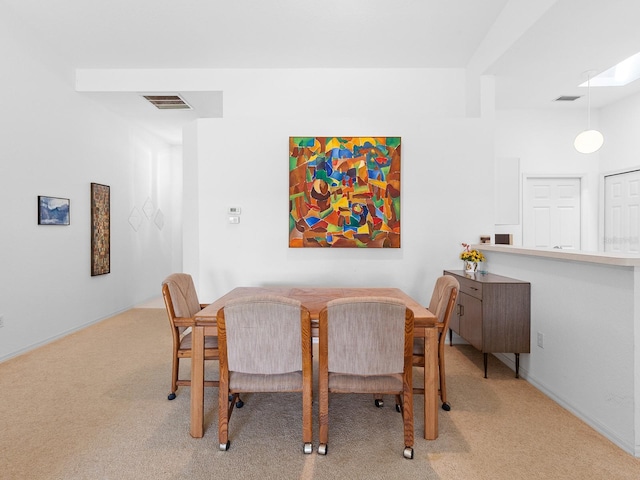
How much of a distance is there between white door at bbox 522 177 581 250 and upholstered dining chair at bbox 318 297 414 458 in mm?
4154

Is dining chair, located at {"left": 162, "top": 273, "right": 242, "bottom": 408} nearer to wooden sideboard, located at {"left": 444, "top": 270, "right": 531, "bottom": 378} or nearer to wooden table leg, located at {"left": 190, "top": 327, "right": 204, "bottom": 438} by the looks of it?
wooden table leg, located at {"left": 190, "top": 327, "right": 204, "bottom": 438}

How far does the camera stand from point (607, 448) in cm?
219

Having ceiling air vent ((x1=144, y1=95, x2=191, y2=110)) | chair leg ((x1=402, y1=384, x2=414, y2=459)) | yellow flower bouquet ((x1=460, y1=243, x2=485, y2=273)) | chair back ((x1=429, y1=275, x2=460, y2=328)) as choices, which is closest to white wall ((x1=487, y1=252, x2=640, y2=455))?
yellow flower bouquet ((x1=460, y1=243, x2=485, y2=273))

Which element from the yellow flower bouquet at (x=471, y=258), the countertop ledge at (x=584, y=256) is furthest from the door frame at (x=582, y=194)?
the countertop ledge at (x=584, y=256)

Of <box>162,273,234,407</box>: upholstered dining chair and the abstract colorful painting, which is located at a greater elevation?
the abstract colorful painting

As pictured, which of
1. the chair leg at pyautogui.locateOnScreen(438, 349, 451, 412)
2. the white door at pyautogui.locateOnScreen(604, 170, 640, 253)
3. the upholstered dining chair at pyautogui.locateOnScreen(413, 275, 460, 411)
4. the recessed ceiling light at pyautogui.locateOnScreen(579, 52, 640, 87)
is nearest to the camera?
the upholstered dining chair at pyautogui.locateOnScreen(413, 275, 460, 411)

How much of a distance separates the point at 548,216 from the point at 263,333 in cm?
499

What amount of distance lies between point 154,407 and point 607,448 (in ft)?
9.83

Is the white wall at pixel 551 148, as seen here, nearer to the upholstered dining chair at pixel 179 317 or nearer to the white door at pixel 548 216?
the white door at pixel 548 216

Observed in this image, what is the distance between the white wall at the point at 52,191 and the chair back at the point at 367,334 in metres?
3.58

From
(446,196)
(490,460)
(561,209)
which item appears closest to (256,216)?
(446,196)

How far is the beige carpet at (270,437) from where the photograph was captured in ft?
6.55

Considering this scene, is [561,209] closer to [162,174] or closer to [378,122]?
[378,122]

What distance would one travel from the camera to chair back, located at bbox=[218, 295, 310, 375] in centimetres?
204
